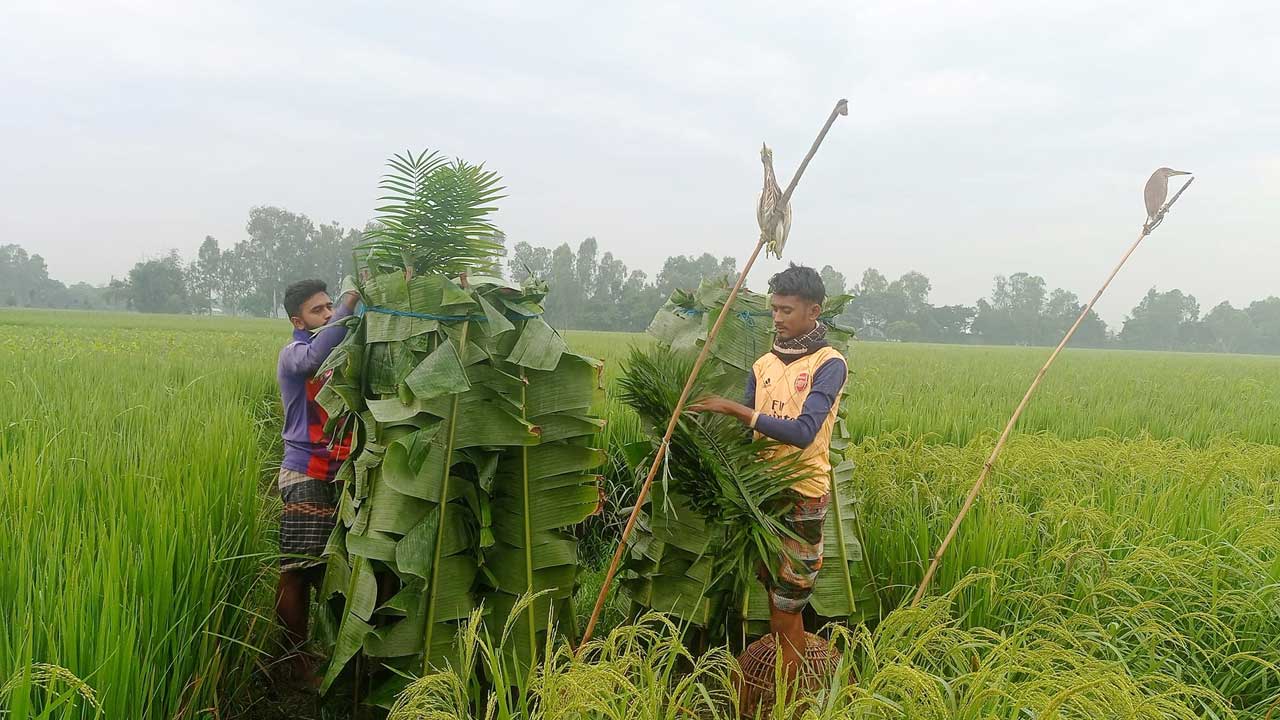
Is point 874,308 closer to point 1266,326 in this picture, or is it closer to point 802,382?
point 1266,326

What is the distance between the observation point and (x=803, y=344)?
234 centimetres

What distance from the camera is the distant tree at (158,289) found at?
235 ft

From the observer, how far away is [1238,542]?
2.68 m

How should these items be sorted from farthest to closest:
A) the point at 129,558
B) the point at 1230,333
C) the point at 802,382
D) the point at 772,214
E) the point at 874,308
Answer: the point at 1230,333, the point at 874,308, the point at 802,382, the point at 129,558, the point at 772,214

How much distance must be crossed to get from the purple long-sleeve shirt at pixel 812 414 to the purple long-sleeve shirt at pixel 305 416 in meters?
1.75

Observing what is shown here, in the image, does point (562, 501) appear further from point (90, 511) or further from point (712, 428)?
point (90, 511)

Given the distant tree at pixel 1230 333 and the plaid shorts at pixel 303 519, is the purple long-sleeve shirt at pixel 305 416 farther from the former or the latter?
the distant tree at pixel 1230 333

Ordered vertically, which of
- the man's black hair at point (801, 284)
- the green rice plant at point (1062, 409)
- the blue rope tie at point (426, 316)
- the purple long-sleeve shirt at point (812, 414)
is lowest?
the green rice plant at point (1062, 409)

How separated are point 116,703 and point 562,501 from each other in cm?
135

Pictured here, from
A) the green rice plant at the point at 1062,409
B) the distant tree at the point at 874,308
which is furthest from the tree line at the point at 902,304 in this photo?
the green rice plant at the point at 1062,409

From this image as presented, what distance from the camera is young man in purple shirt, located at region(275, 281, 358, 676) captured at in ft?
9.05

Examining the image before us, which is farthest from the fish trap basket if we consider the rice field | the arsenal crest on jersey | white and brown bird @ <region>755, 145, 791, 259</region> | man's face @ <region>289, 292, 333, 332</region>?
man's face @ <region>289, 292, 333, 332</region>

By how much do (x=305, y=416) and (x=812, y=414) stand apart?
212 cm

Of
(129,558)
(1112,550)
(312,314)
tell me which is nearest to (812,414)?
(1112,550)
